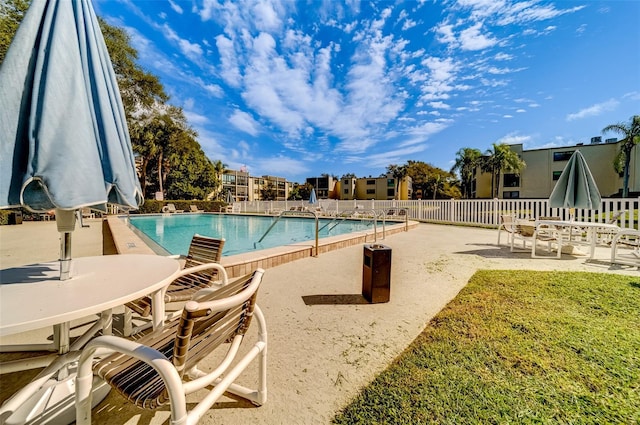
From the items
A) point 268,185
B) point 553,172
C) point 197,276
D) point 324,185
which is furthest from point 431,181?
point 197,276

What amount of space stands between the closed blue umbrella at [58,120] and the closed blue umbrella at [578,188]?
878 centimetres

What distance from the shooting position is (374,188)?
175 feet

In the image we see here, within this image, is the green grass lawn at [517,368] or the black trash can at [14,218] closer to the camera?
the green grass lawn at [517,368]

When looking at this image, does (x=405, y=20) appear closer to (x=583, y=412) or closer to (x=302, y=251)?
(x=302, y=251)

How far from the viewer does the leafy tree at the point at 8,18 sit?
898 centimetres

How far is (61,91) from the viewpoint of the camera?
4.29 feet

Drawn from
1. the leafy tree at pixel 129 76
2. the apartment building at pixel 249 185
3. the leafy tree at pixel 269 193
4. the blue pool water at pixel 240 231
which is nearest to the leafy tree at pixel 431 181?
the leafy tree at pixel 269 193

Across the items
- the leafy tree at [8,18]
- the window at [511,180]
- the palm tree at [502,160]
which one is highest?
the leafy tree at [8,18]

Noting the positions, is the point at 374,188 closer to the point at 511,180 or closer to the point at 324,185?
the point at 324,185

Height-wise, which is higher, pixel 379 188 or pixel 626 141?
pixel 626 141

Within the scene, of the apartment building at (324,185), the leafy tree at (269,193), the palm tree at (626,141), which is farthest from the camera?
the apartment building at (324,185)

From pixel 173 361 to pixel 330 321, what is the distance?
75.0 inches

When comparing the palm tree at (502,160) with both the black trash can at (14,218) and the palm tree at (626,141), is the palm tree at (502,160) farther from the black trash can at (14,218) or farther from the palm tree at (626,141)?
the black trash can at (14,218)

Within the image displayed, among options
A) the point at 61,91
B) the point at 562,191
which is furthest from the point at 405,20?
the point at 61,91
